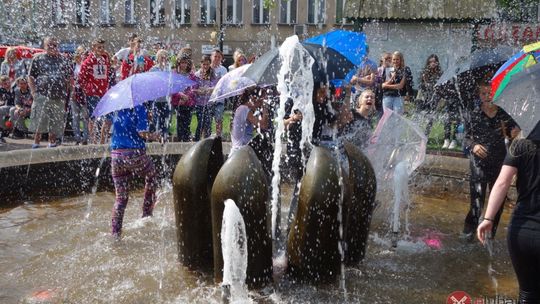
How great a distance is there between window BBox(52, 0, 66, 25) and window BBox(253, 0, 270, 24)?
13099 millimetres

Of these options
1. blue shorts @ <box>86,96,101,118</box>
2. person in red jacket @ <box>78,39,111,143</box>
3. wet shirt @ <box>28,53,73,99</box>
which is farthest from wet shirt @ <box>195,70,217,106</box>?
wet shirt @ <box>28,53,73,99</box>

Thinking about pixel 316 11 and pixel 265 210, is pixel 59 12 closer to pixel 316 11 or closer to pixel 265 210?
pixel 316 11

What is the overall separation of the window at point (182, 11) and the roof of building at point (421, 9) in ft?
65.8

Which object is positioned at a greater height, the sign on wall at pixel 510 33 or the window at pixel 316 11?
the window at pixel 316 11

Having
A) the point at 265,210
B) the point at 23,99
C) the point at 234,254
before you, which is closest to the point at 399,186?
the point at 265,210

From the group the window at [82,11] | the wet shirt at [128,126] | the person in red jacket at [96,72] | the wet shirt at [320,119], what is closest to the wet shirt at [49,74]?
the person in red jacket at [96,72]

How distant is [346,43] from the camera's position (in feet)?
24.8

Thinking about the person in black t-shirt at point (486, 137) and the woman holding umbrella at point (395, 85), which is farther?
the woman holding umbrella at point (395, 85)

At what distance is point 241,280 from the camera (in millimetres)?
A: 4402

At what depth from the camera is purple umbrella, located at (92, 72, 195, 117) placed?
536 centimetres

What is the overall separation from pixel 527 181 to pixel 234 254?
6.89 ft

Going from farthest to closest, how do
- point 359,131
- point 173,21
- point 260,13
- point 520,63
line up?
point 173,21
point 260,13
point 359,131
point 520,63

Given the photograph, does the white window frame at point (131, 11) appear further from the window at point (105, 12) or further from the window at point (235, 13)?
the window at point (235, 13)

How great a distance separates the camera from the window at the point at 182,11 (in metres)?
39.0
